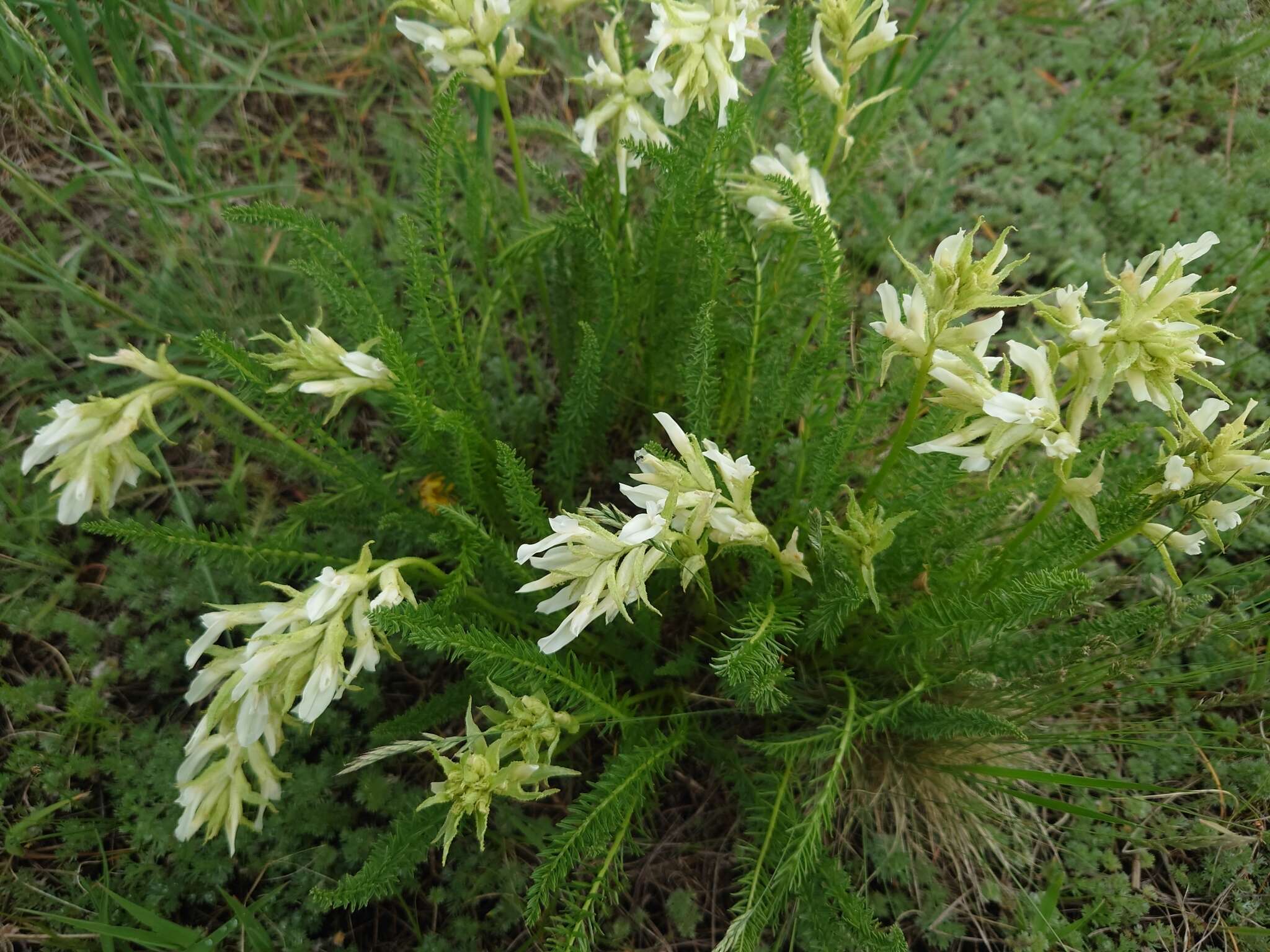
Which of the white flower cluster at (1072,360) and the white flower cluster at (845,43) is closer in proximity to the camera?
the white flower cluster at (1072,360)

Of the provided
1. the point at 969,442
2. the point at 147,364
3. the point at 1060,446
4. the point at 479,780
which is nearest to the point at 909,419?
the point at 969,442

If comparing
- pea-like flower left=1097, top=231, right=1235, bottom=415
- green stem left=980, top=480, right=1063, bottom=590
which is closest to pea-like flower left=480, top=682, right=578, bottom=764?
green stem left=980, top=480, right=1063, bottom=590

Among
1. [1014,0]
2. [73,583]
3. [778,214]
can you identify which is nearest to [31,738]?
[73,583]

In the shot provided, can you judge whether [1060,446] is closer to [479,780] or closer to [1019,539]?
[1019,539]

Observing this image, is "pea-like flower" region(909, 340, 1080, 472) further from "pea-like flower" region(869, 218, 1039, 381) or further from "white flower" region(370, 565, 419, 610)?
"white flower" region(370, 565, 419, 610)

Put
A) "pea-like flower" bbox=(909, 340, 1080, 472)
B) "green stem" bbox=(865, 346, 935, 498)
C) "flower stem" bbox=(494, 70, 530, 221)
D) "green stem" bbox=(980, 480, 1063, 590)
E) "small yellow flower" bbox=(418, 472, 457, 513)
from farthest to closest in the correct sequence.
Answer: "small yellow flower" bbox=(418, 472, 457, 513) → "flower stem" bbox=(494, 70, 530, 221) → "green stem" bbox=(980, 480, 1063, 590) → "green stem" bbox=(865, 346, 935, 498) → "pea-like flower" bbox=(909, 340, 1080, 472)

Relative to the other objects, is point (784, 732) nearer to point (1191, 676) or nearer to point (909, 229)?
point (1191, 676)

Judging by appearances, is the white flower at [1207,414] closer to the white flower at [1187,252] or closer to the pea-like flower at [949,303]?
the white flower at [1187,252]

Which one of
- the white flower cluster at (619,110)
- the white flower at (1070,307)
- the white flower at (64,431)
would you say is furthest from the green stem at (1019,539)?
the white flower at (64,431)
